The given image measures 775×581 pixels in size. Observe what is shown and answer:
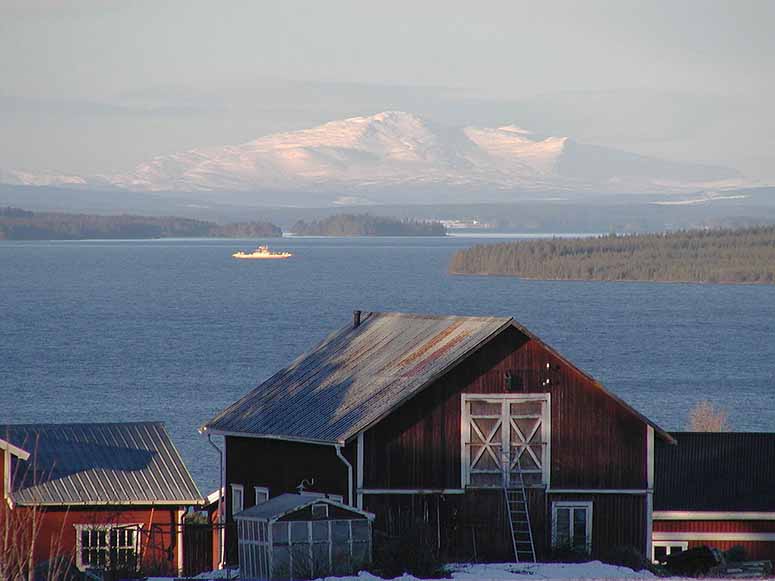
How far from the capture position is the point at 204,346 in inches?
3656

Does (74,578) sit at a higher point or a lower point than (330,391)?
lower

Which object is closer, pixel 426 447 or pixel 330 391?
pixel 426 447

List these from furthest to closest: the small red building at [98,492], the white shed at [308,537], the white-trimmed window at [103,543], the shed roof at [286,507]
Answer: the small red building at [98,492] → the white-trimmed window at [103,543] → the shed roof at [286,507] → the white shed at [308,537]

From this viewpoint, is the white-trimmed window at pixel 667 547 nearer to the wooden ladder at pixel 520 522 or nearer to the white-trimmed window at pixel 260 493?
the wooden ladder at pixel 520 522

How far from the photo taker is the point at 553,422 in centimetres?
2633

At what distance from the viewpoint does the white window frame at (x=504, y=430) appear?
25844 mm

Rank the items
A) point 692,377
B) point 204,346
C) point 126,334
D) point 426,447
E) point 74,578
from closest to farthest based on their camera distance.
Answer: point 74,578
point 426,447
point 692,377
point 204,346
point 126,334

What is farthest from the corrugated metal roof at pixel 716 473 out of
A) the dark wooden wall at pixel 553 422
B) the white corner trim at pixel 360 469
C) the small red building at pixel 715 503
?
the white corner trim at pixel 360 469

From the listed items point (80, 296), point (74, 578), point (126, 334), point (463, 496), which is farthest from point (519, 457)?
point (80, 296)

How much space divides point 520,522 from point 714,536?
6.85 m

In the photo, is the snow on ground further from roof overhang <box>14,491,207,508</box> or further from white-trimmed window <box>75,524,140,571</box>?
Answer: roof overhang <box>14,491,207,508</box>

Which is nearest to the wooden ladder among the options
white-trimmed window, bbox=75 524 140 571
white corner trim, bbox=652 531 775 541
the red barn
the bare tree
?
A: the red barn

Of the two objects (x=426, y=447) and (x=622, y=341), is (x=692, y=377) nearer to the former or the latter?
(x=622, y=341)

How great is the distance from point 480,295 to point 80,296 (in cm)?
3631
